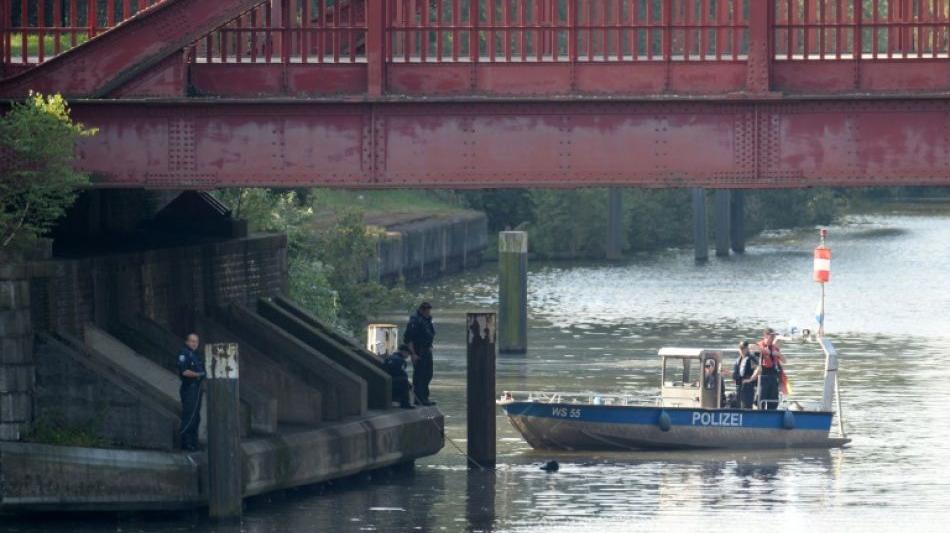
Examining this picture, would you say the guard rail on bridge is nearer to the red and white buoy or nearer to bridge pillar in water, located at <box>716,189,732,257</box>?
the red and white buoy

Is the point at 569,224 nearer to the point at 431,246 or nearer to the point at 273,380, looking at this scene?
the point at 431,246

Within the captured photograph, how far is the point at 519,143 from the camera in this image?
30.3 metres

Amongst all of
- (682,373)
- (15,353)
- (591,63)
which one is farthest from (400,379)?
(682,373)

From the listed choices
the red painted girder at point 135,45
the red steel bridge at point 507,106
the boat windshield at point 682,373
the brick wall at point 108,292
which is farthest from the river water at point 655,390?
the red painted girder at point 135,45

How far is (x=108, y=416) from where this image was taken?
106 feet

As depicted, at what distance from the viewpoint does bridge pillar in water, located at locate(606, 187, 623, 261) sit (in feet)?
303

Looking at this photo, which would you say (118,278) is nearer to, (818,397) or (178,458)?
(178,458)

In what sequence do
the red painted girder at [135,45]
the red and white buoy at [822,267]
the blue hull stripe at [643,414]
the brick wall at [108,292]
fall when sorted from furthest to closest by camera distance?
the blue hull stripe at [643,414] < the red and white buoy at [822,267] < the brick wall at [108,292] < the red painted girder at [135,45]

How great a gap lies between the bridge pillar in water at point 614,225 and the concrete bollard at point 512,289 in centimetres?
3265

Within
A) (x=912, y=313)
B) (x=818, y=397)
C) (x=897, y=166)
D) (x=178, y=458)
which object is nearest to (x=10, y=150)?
(x=178, y=458)

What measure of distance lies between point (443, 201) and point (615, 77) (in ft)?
226

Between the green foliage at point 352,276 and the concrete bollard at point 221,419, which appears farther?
the green foliage at point 352,276

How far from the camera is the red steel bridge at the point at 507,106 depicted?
29625 millimetres

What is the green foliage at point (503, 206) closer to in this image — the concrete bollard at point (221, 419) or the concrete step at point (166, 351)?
the concrete step at point (166, 351)
